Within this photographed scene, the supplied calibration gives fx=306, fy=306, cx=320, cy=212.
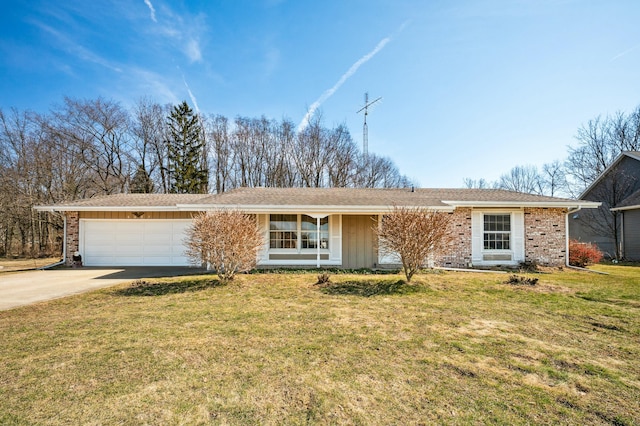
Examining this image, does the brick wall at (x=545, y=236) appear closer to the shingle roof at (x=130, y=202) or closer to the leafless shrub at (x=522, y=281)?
the leafless shrub at (x=522, y=281)

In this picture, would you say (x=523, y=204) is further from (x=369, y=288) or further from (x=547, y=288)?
(x=369, y=288)

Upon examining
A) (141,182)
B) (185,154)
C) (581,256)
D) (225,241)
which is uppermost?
(185,154)

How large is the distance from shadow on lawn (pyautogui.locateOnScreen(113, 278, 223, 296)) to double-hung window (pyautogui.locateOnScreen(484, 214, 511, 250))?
10330 millimetres

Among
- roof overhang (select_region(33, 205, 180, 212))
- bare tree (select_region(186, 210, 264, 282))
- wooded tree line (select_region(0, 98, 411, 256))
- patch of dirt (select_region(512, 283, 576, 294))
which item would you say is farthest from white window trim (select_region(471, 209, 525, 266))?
wooded tree line (select_region(0, 98, 411, 256))

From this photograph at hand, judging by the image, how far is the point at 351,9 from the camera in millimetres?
10656

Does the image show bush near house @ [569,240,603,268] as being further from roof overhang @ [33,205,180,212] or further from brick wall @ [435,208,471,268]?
roof overhang @ [33,205,180,212]

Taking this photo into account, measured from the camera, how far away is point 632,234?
16.4m

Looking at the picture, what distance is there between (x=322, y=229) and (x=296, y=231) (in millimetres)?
1038

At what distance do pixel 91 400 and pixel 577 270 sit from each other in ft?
48.4

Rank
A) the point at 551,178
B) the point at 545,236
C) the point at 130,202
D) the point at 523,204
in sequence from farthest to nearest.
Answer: the point at 551,178
the point at 130,202
the point at 545,236
the point at 523,204

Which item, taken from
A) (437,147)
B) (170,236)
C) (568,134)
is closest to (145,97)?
(170,236)

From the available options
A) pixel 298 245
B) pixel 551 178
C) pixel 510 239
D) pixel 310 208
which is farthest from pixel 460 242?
pixel 551 178

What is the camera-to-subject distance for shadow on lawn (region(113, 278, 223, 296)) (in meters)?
7.59

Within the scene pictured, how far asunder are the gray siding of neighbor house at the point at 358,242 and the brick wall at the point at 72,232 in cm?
1126
